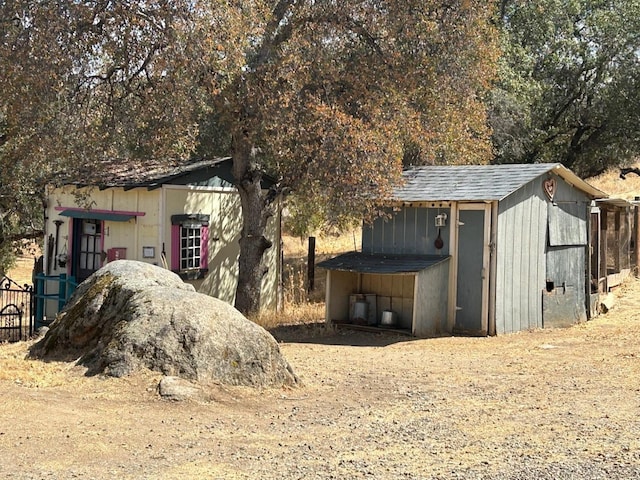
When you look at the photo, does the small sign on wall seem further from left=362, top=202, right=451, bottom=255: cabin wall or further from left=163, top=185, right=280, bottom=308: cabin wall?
left=362, top=202, right=451, bottom=255: cabin wall

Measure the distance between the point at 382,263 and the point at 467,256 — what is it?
155 centimetres

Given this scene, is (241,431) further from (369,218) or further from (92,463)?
(369,218)

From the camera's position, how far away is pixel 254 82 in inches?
569

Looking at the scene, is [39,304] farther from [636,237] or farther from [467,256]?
[636,237]

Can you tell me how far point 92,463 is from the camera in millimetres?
6293

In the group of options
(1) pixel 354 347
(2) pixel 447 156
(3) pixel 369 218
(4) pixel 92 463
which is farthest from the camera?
(2) pixel 447 156

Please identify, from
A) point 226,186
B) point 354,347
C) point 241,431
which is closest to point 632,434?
point 241,431

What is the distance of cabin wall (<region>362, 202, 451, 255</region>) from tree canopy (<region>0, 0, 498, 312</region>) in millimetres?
1325

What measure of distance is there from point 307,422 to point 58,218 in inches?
475

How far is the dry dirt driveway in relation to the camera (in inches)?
252

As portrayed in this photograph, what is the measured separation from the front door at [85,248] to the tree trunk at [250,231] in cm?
342

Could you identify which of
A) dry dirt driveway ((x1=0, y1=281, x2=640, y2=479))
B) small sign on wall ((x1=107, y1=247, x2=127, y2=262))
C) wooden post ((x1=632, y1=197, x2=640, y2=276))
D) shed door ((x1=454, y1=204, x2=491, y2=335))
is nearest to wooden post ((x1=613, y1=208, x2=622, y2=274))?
wooden post ((x1=632, y1=197, x2=640, y2=276))

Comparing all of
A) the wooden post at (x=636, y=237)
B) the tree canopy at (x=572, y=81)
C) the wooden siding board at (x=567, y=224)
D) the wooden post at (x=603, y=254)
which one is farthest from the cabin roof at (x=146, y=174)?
the wooden post at (x=636, y=237)

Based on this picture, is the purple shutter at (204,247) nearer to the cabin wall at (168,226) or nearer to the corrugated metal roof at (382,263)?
the cabin wall at (168,226)
